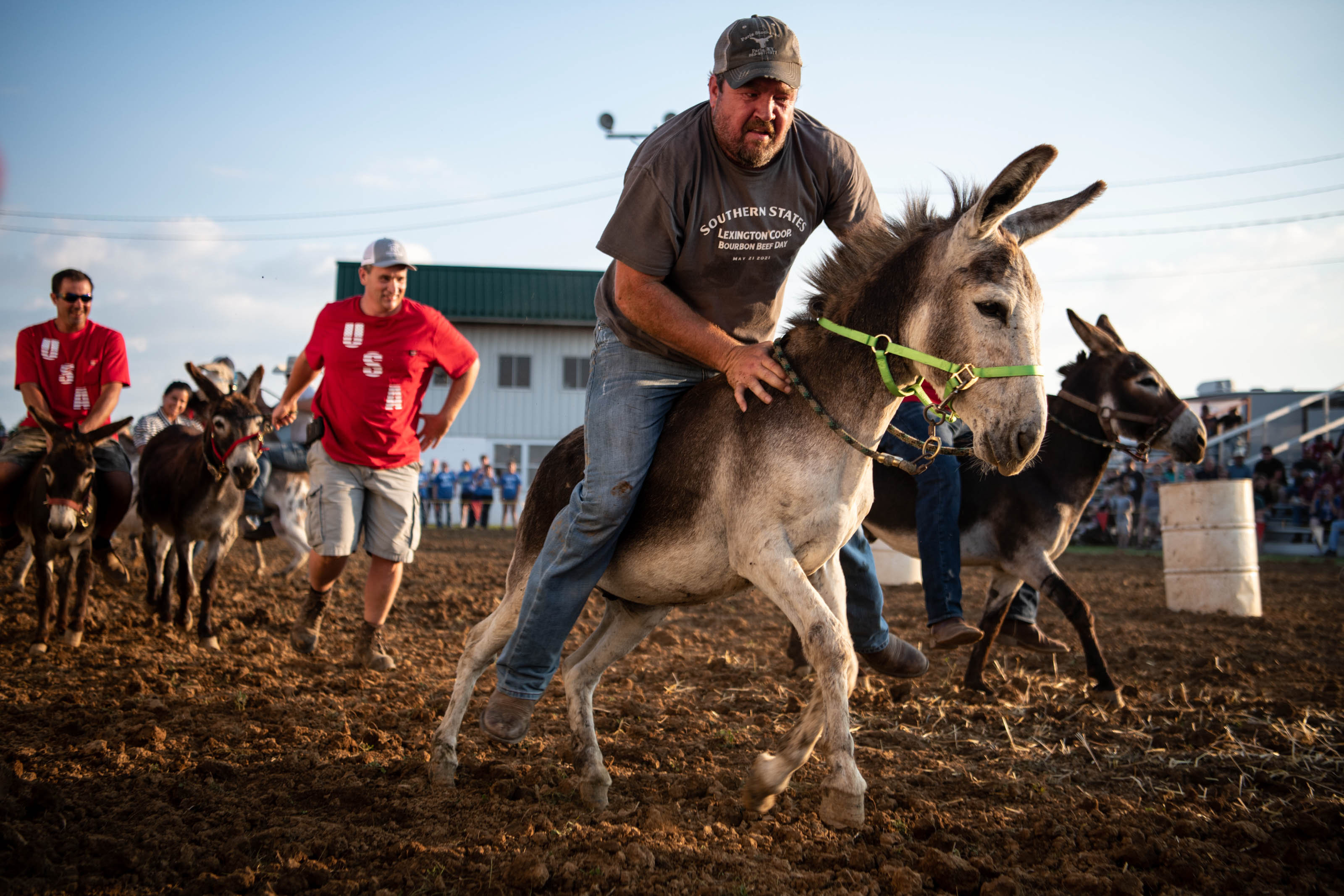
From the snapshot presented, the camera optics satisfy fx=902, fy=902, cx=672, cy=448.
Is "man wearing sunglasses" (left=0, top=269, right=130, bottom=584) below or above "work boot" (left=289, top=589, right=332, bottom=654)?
above

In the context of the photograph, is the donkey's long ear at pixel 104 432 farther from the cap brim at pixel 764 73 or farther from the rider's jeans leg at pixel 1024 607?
the rider's jeans leg at pixel 1024 607

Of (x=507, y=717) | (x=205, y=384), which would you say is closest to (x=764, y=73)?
(x=507, y=717)

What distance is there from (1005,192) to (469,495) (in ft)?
89.7

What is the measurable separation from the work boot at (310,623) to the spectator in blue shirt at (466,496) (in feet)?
68.4

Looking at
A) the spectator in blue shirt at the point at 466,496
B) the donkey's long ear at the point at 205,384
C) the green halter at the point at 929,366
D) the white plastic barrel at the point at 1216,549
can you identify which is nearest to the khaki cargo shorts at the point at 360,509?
the donkey's long ear at the point at 205,384

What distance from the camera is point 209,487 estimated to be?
320 inches

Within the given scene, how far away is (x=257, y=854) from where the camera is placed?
10.2ft

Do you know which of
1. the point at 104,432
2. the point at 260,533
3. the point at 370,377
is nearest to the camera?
the point at 370,377

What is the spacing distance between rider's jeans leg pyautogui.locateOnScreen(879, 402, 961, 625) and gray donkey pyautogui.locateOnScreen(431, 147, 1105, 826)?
7.59 feet

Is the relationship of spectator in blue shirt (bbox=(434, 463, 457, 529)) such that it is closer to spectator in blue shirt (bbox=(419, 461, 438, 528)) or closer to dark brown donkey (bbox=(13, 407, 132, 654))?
spectator in blue shirt (bbox=(419, 461, 438, 528))

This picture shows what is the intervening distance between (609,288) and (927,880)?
255 cm

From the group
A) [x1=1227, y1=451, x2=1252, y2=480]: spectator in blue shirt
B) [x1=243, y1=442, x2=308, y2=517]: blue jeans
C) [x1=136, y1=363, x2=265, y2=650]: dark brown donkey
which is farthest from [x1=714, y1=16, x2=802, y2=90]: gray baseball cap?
[x1=1227, y1=451, x2=1252, y2=480]: spectator in blue shirt

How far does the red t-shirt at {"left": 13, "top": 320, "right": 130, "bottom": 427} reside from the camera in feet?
24.3

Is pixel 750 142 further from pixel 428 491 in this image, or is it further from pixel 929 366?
pixel 428 491
